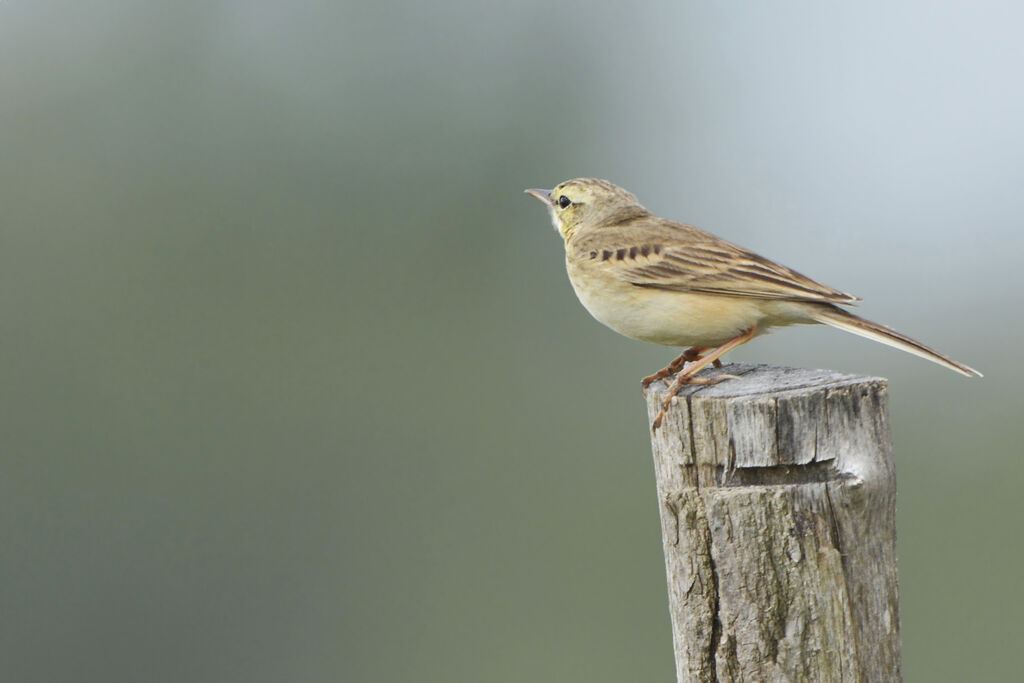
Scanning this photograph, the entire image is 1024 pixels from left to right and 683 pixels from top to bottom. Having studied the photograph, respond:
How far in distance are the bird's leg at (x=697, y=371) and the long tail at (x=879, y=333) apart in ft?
1.44

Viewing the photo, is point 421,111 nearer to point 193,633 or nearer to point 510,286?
point 510,286

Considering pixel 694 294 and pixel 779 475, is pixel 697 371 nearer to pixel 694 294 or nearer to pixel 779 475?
pixel 694 294

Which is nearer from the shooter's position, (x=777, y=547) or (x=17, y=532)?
(x=777, y=547)

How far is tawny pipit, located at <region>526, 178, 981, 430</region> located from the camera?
669cm

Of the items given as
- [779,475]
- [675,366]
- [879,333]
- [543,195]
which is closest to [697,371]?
[675,366]

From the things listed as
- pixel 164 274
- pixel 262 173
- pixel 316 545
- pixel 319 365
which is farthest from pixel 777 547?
pixel 262 173

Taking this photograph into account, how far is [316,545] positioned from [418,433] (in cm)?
263

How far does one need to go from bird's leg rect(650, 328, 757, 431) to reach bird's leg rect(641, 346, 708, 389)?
0.12m

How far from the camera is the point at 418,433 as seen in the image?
23.0m


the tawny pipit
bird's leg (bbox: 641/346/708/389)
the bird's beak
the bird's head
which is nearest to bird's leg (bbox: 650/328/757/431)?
the tawny pipit

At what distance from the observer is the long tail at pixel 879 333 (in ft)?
19.4

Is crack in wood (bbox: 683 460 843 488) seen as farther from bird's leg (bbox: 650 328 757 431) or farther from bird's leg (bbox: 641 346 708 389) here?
bird's leg (bbox: 641 346 708 389)

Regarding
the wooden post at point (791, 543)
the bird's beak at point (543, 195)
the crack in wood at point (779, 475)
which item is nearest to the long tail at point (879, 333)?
the wooden post at point (791, 543)

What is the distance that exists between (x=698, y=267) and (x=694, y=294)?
0.19m
